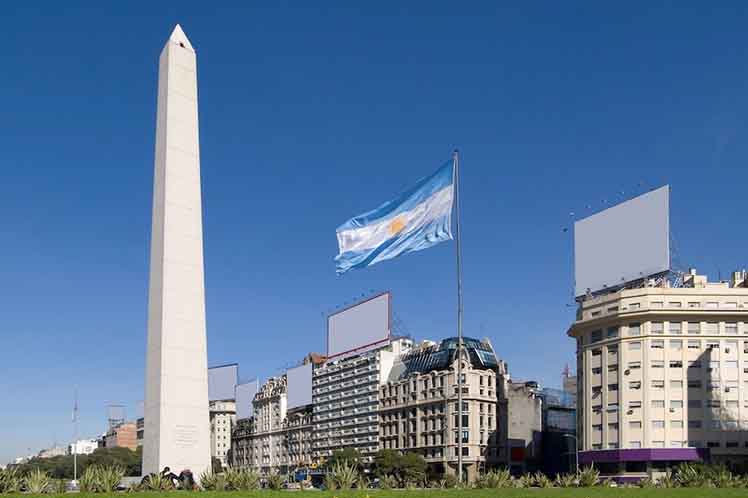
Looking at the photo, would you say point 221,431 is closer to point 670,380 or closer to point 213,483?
point 670,380

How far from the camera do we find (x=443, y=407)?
111 metres

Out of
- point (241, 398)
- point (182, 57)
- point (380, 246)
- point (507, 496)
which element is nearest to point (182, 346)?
point (380, 246)

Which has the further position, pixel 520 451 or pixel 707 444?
pixel 520 451

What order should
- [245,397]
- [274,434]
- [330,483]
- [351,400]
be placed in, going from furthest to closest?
[245,397], [274,434], [351,400], [330,483]

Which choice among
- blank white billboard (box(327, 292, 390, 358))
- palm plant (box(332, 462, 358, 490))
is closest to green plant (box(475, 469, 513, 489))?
palm plant (box(332, 462, 358, 490))

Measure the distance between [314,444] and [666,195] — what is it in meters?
75.0

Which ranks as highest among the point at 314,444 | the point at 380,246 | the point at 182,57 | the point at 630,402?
the point at 182,57

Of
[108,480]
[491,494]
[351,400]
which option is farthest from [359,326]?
[491,494]

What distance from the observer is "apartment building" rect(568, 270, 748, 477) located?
83375 mm

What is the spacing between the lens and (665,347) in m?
85.3

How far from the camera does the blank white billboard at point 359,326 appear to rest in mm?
116500

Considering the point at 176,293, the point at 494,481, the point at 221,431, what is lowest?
the point at 221,431

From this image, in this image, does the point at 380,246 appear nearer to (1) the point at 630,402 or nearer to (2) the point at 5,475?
(2) the point at 5,475

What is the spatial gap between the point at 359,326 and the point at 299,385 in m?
25.8
